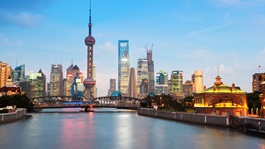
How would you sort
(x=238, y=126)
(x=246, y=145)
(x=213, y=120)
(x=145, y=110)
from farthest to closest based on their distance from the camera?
(x=145, y=110) < (x=213, y=120) < (x=238, y=126) < (x=246, y=145)

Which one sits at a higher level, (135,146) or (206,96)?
(206,96)

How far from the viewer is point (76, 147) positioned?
47312 mm

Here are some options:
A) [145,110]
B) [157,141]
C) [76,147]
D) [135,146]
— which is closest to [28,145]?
[76,147]

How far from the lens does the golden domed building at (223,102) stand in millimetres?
104438

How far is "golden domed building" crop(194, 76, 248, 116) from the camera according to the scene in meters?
104

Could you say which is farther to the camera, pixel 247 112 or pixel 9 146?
pixel 247 112

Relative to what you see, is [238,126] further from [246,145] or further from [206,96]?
[206,96]

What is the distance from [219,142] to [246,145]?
4.16 meters

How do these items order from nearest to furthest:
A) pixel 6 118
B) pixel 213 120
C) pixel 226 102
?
pixel 213 120 < pixel 6 118 < pixel 226 102

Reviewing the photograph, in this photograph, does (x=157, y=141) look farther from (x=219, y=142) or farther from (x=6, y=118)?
(x=6, y=118)

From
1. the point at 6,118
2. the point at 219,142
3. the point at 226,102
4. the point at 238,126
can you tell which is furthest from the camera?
the point at 226,102

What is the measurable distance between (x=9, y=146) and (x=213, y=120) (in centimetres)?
4529

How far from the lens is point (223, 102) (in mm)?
104812

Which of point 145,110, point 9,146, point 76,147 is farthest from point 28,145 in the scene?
point 145,110
